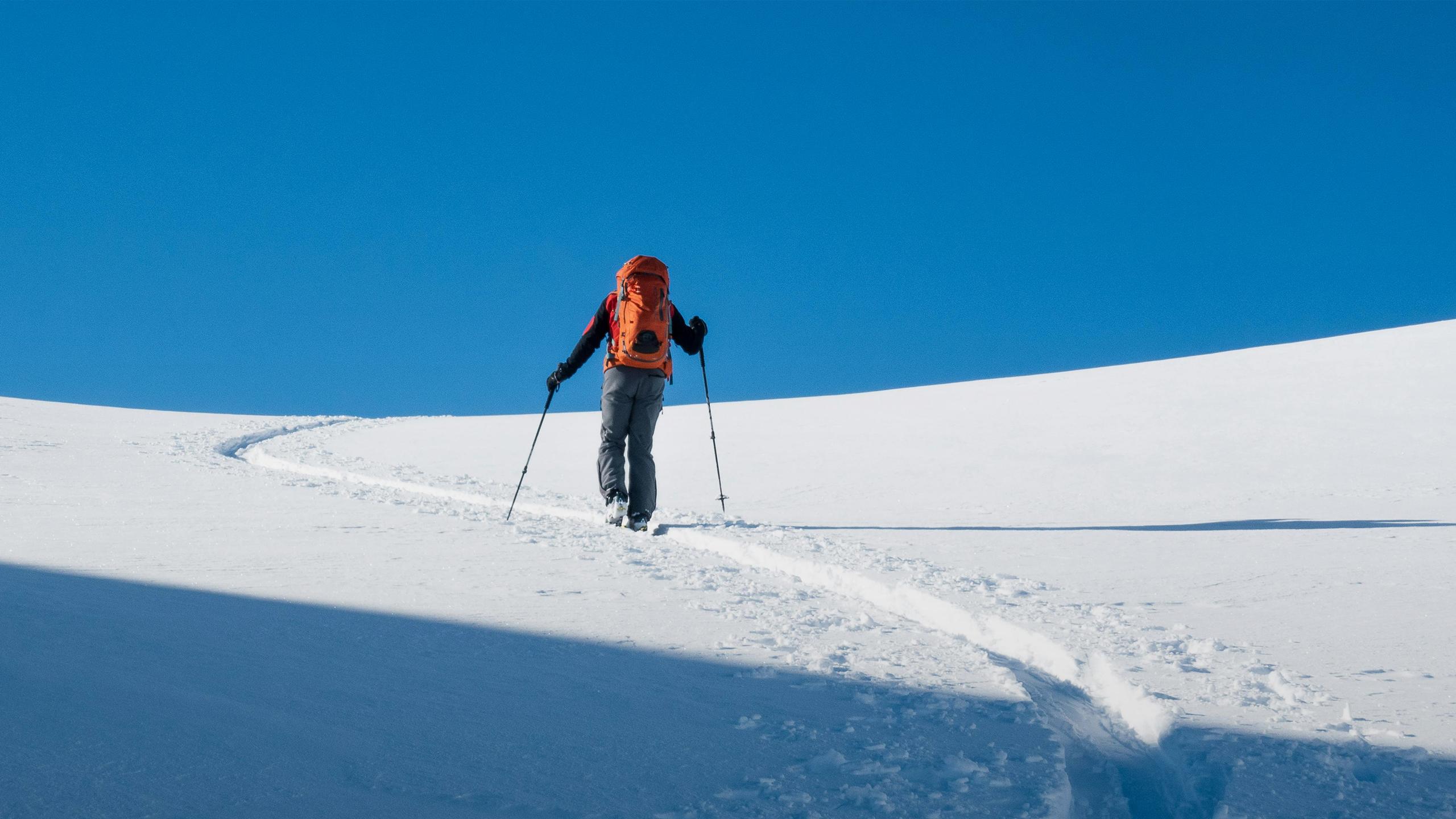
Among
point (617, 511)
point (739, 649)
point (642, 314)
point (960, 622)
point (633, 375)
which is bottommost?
point (739, 649)

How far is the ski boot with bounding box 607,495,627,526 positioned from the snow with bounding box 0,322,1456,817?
19cm

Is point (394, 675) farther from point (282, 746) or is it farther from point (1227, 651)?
point (1227, 651)

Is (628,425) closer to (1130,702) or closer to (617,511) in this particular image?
(617,511)

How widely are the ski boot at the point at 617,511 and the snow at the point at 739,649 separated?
19 cm

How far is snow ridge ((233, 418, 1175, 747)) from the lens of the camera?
289 centimetres

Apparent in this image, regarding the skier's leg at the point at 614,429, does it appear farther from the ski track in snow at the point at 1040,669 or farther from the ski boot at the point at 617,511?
the ski track in snow at the point at 1040,669

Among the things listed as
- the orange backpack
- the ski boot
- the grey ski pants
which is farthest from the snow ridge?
Result: the orange backpack

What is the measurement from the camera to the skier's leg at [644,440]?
257 inches

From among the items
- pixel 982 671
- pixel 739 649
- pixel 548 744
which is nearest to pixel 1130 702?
pixel 982 671

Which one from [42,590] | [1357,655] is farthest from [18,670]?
[1357,655]

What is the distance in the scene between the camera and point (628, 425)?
22.1ft

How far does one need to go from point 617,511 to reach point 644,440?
0.51m

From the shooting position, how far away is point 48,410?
16578 millimetres

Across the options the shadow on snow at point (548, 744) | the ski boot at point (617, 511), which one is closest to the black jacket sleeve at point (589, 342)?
the ski boot at point (617, 511)
